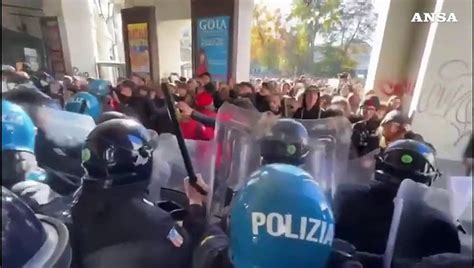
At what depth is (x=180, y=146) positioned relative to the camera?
90 centimetres

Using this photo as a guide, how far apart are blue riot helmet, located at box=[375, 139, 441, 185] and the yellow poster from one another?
17.0 inches

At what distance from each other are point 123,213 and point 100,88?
0.76 feet

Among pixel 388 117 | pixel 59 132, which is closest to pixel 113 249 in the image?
pixel 59 132

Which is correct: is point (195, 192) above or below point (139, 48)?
below

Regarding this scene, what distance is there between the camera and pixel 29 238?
88 centimetres

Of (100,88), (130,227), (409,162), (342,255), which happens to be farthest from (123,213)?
(409,162)

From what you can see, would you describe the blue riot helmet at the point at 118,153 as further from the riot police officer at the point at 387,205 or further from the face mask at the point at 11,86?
the riot police officer at the point at 387,205

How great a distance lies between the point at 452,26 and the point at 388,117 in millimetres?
163

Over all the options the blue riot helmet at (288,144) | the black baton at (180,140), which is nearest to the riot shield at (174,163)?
the black baton at (180,140)

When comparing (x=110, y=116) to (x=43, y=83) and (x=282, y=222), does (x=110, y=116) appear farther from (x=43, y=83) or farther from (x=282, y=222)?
(x=282, y=222)

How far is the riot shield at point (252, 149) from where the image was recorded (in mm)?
818

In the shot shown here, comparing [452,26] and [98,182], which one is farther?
[98,182]

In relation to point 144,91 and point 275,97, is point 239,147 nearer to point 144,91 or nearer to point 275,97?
point 275,97

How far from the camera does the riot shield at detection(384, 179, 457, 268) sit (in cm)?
80
